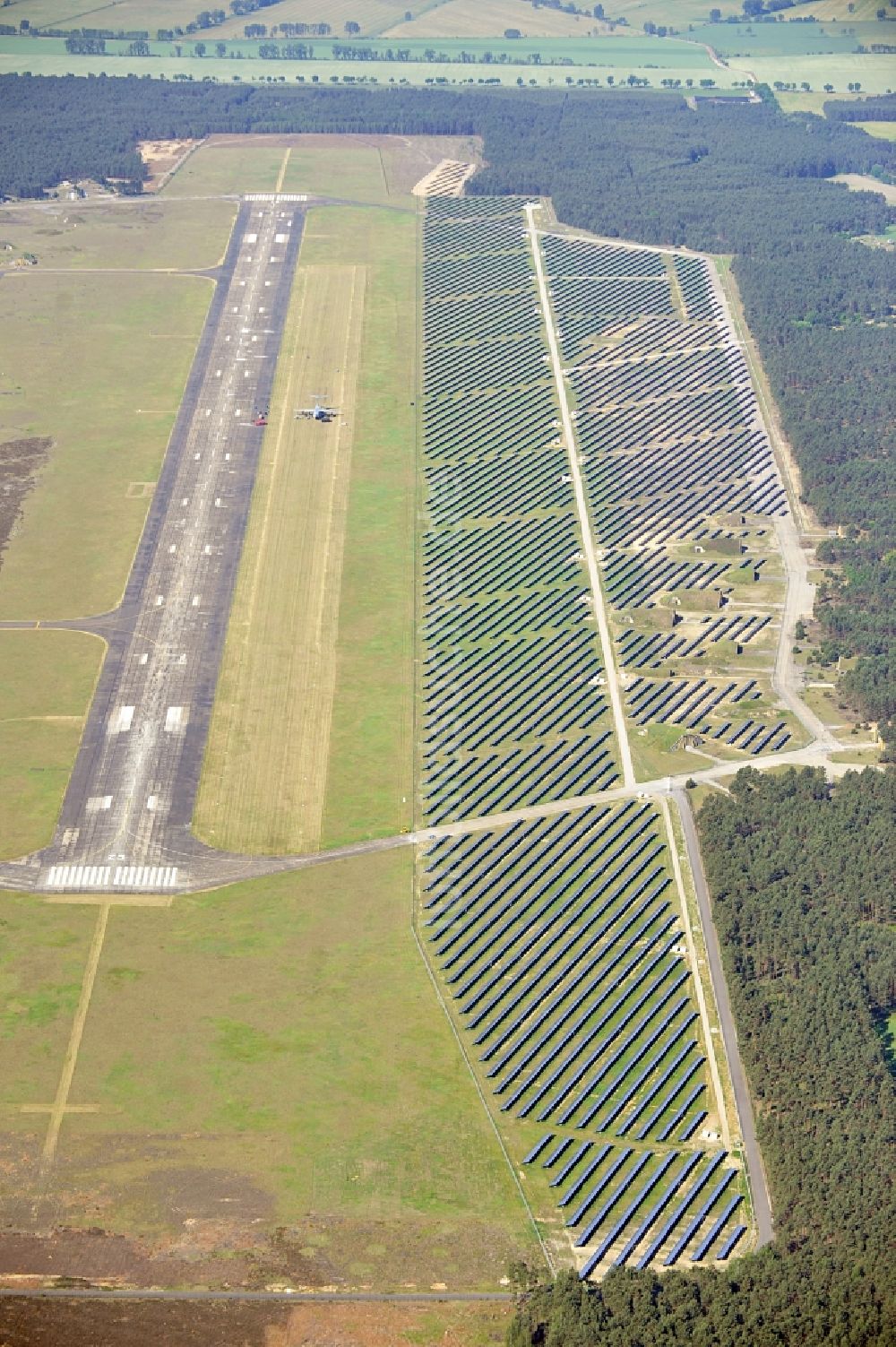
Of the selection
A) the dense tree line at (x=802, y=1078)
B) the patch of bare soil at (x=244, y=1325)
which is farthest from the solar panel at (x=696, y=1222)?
the patch of bare soil at (x=244, y=1325)

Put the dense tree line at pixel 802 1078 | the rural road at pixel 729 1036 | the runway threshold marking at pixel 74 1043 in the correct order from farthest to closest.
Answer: the runway threshold marking at pixel 74 1043 < the rural road at pixel 729 1036 < the dense tree line at pixel 802 1078

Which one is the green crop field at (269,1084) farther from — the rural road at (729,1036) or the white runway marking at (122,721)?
the white runway marking at (122,721)

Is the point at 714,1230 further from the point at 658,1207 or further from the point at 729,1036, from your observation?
the point at 729,1036

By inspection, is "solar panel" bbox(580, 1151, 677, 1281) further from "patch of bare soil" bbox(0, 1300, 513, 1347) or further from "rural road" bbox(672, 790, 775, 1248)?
"patch of bare soil" bbox(0, 1300, 513, 1347)

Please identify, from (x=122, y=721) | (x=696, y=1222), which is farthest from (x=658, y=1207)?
(x=122, y=721)

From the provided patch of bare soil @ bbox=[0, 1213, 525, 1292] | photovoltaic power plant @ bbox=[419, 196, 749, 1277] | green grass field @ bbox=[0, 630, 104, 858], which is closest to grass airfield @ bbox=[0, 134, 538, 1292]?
patch of bare soil @ bbox=[0, 1213, 525, 1292]

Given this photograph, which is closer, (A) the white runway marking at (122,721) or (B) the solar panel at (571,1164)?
(B) the solar panel at (571,1164)

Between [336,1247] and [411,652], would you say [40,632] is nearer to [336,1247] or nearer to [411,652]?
[411,652]

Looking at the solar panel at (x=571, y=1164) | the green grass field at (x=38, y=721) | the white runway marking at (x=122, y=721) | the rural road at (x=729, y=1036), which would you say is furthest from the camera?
the white runway marking at (x=122, y=721)
